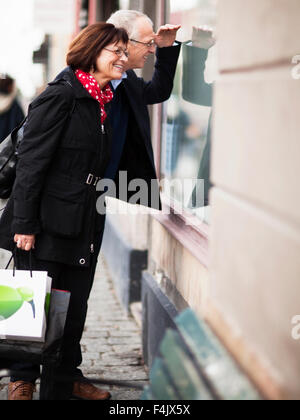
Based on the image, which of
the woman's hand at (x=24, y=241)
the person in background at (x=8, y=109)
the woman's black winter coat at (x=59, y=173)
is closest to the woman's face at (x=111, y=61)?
the woman's black winter coat at (x=59, y=173)

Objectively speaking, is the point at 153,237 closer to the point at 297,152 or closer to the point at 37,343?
the point at 37,343

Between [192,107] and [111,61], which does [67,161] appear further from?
[192,107]

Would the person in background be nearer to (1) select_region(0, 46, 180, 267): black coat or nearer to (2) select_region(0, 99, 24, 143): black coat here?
(2) select_region(0, 99, 24, 143): black coat

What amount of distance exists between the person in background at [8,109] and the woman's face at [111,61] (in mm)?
4751

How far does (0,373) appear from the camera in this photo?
3602mm

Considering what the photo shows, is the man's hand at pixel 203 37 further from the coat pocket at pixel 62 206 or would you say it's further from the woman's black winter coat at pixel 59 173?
the coat pocket at pixel 62 206

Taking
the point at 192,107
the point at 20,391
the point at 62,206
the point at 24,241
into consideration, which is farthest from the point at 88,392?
the point at 192,107

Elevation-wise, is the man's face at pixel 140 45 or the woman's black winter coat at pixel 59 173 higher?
the man's face at pixel 140 45

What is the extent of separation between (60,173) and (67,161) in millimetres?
69

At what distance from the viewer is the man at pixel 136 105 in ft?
13.2

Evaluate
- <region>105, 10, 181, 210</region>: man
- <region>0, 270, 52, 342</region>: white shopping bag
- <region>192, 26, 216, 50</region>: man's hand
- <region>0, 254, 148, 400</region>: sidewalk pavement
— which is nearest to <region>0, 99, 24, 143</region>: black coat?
<region>0, 254, 148, 400</region>: sidewalk pavement

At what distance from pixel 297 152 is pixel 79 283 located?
224 centimetres

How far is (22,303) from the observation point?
3320 millimetres

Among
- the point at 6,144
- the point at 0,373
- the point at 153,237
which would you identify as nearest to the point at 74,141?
the point at 6,144
